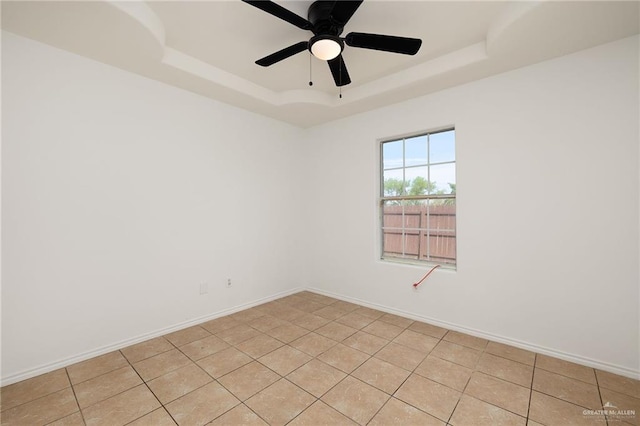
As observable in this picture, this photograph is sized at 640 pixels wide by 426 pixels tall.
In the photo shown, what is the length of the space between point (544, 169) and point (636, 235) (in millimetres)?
788

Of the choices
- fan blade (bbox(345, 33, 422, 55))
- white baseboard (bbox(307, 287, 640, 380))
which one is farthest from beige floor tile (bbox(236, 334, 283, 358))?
fan blade (bbox(345, 33, 422, 55))

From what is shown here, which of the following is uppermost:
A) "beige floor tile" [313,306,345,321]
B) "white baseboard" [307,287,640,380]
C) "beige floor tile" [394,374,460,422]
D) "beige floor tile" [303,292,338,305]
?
"white baseboard" [307,287,640,380]

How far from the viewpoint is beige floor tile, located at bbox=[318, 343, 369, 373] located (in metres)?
2.32

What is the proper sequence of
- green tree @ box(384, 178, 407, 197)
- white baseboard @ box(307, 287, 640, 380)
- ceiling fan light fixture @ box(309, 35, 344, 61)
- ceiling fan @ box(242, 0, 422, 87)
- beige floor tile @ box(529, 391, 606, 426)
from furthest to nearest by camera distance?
green tree @ box(384, 178, 407, 197) < white baseboard @ box(307, 287, 640, 380) < ceiling fan light fixture @ box(309, 35, 344, 61) < ceiling fan @ box(242, 0, 422, 87) < beige floor tile @ box(529, 391, 606, 426)

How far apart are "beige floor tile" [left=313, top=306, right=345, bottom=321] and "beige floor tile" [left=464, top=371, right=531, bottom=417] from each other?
1.59 metres

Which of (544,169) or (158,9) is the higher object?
(158,9)

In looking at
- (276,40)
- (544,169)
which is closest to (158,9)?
(276,40)

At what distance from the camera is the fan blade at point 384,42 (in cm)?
192

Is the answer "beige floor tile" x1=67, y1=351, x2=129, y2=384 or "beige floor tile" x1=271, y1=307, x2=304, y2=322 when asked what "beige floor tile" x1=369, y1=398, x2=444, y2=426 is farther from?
"beige floor tile" x1=67, y1=351, x2=129, y2=384

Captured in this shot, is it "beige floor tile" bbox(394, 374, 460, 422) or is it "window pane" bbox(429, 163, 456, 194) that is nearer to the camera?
"beige floor tile" bbox(394, 374, 460, 422)

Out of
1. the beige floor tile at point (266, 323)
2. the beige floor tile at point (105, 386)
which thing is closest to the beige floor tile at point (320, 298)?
the beige floor tile at point (266, 323)

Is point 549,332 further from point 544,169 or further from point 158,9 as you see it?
point 158,9

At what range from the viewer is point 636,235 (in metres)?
2.12

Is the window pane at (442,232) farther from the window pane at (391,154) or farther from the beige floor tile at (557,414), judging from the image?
the beige floor tile at (557,414)
